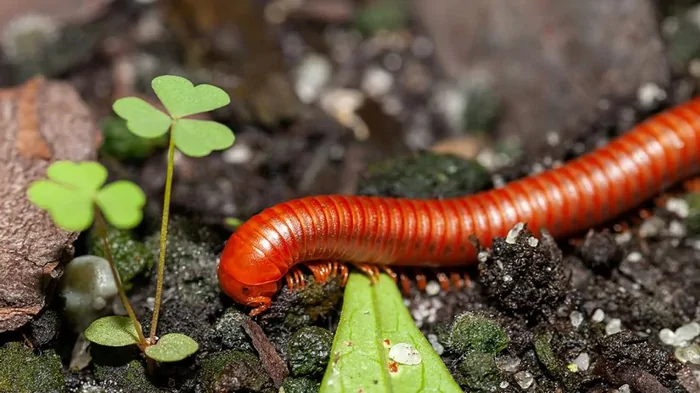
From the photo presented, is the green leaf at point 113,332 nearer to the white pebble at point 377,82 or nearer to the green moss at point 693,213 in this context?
the white pebble at point 377,82

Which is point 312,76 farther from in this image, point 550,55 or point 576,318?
point 576,318

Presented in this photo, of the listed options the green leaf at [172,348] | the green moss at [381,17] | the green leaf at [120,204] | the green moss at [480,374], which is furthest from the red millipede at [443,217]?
the green moss at [381,17]

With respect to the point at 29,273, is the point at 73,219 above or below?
above

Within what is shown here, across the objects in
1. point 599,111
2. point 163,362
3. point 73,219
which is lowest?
point 163,362

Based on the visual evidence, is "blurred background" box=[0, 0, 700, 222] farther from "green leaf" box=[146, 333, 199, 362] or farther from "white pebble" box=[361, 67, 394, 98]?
"green leaf" box=[146, 333, 199, 362]

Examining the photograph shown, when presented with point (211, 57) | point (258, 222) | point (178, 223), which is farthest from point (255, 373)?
point (211, 57)

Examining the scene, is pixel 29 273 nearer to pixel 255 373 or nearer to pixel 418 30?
pixel 255 373
